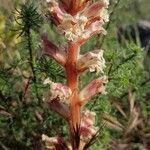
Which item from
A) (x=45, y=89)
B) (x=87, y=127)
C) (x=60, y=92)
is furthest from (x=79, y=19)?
(x=45, y=89)

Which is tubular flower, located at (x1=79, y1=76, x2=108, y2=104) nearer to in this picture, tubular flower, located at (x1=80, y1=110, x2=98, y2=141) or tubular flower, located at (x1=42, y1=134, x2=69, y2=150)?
tubular flower, located at (x1=80, y1=110, x2=98, y2=141)

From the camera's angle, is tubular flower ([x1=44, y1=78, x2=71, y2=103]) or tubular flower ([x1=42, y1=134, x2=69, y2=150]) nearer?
tubular flower ([x1=44, y1=78, x2=71, y2=103])

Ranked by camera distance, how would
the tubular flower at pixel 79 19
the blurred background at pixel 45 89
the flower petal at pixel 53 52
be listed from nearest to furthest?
the tubular flower at pixel 79 19 → the flower petal at pixel 53 52 → the blurred background at pixel 45 89

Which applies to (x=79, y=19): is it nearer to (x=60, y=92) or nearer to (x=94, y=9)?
(x=94, y=9)

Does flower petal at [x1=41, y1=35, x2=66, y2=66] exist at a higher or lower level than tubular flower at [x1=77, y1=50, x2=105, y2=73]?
higher

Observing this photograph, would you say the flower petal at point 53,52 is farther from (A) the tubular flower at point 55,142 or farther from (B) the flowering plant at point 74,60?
(A) the tubular flower at point 55,142

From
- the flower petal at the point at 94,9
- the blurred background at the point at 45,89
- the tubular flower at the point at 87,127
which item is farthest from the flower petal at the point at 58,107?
the flower petal at the point at 94,9

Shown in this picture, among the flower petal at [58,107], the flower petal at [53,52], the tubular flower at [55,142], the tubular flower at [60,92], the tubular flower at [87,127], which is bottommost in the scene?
the tubular flower at [55,142]

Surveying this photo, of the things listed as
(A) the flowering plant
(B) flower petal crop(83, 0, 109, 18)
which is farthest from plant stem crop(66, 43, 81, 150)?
(B) flower petal crop(83, 0, 109, 18)

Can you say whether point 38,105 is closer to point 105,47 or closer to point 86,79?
point 86,79

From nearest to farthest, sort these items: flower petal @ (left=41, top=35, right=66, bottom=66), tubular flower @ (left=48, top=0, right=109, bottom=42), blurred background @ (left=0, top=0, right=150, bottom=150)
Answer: tubular flower @ (left=48, top=0, right=109, bottom=42)
flower petal @ (left=41, top=35, right=66, bottom=66)
blurred background @ (left=0, top=0, right=150, bottom=150)
